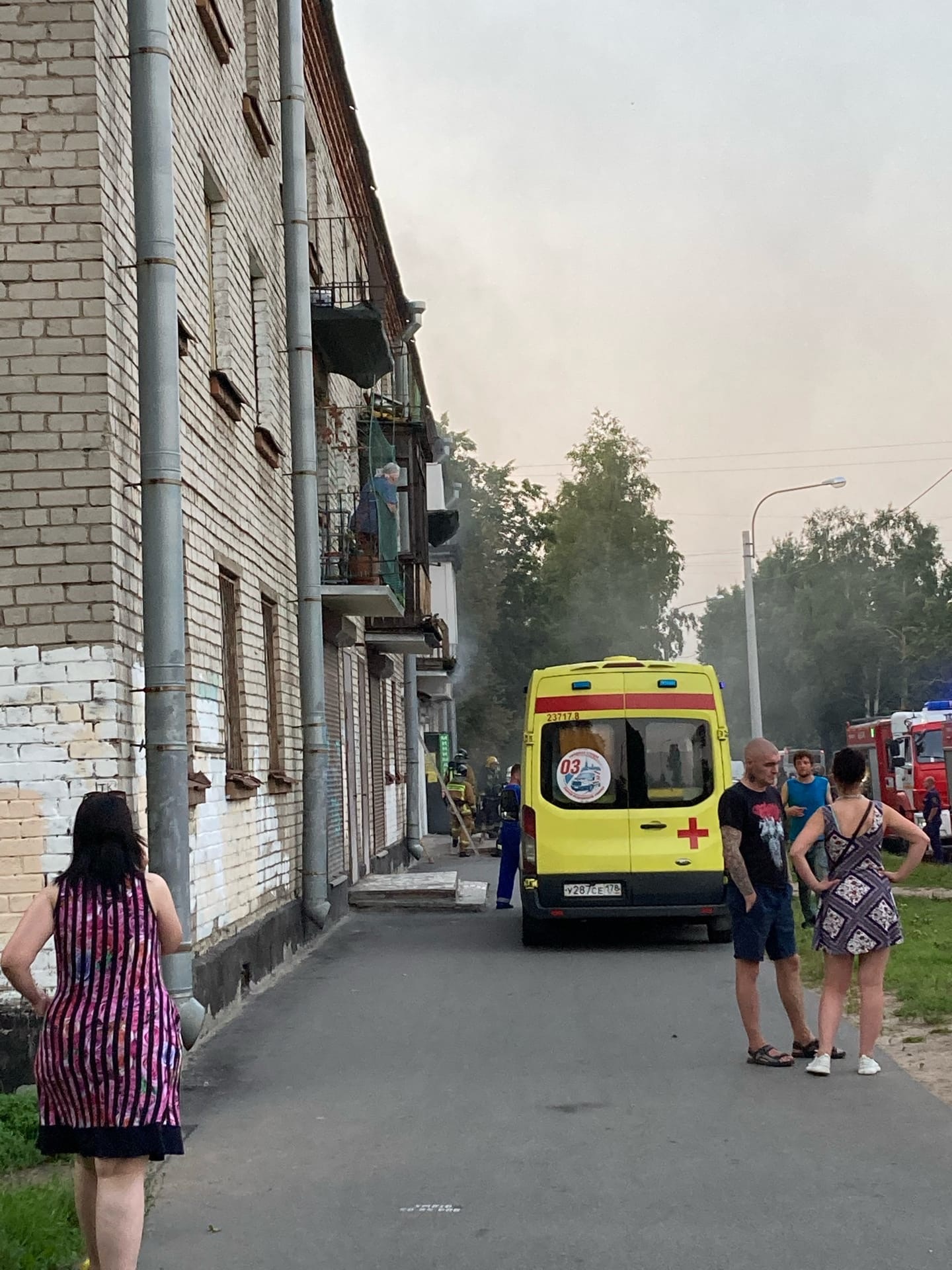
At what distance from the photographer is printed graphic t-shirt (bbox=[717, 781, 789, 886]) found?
888 cm

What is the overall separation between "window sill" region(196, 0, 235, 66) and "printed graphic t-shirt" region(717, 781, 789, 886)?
6.82m

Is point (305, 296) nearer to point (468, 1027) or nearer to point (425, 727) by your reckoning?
point (468, 1027)

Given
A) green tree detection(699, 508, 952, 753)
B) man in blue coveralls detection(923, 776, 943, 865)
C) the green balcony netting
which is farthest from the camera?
green tree detection(699, 508, 952, 753)

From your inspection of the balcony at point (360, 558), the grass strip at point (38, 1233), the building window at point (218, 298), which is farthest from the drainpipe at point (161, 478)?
the balcony at point (360, 558)

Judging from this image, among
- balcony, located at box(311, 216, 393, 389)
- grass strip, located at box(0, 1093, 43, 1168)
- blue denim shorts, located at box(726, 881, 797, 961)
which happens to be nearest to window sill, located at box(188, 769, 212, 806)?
grass strip, located at box(0, 1093, 43, 1168)

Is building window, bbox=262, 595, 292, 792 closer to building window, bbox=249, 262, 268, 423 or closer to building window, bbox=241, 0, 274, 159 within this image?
building window, bbox=249, 262, 268, 423

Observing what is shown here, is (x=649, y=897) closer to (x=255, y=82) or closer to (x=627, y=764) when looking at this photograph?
(x=627, y=764)

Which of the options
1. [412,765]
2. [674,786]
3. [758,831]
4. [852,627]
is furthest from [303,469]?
[852,627]

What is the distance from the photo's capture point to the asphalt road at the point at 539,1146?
548 cm

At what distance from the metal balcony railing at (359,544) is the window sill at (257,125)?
385 cm

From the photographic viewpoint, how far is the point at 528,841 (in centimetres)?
1464

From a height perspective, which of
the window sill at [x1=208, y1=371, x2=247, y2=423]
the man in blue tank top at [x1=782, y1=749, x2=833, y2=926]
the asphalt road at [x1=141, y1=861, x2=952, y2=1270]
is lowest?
the asphalt road at [x1=141, y1=861, x2=952, y2=1270]

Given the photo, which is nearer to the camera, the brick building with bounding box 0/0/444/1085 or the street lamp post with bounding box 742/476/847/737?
the brick building with bounding box 0/0/444/1085

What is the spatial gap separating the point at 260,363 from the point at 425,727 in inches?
1380
